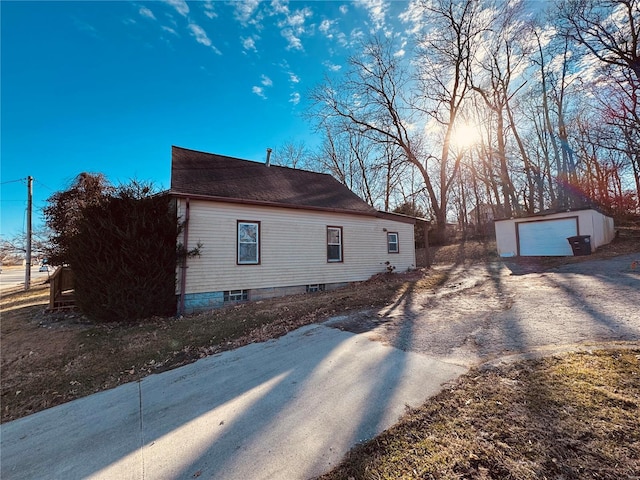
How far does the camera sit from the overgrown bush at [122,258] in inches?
272

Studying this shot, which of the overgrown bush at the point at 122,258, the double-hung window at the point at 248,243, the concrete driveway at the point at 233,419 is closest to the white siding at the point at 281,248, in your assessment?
the double-hung window at the point at 248,243

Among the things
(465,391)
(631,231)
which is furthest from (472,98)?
(465,391)

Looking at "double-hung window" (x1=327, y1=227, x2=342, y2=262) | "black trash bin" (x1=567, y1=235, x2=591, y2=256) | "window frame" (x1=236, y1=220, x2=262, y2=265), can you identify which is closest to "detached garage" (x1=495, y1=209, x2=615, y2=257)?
"black trash bin" (x1=567, y1=235, x2=591, y2=256)

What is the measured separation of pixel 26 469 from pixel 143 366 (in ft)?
7.07

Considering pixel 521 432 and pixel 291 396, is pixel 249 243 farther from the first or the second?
pixel 521 432

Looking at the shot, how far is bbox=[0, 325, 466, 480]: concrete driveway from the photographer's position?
2.35m

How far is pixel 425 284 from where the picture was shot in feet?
32.7

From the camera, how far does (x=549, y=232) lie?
14203 mm

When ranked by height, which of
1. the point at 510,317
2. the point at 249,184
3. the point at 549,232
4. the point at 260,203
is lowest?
the point at 510,317

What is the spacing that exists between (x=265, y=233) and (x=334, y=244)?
301 centimetres

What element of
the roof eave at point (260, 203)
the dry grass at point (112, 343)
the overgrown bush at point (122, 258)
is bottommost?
the dry grass at point (112, 343)

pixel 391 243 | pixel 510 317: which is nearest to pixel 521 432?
pixel 510 317

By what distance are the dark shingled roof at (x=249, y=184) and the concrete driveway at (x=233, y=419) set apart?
222 inches

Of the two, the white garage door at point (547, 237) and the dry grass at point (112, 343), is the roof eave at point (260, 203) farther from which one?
the white garage door at point (547, 237)
